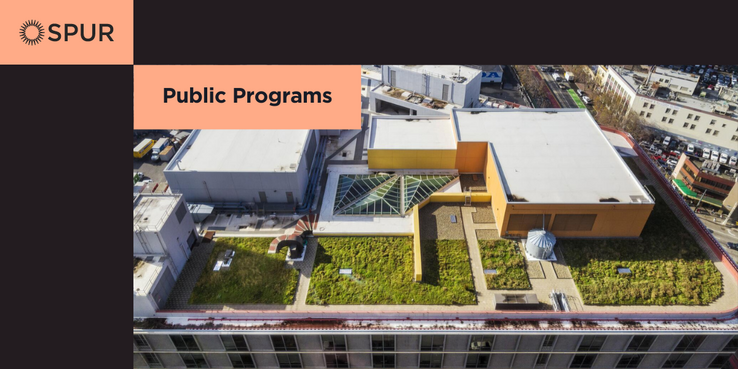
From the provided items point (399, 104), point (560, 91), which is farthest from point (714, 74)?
point (399, 104)

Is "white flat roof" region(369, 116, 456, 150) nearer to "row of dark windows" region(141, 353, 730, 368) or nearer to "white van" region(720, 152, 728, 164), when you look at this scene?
"row of dark windows" region(141, 353, 730, 368)

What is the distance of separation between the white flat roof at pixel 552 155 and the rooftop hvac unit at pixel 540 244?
3544 millimetres

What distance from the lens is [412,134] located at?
56844 millimetres

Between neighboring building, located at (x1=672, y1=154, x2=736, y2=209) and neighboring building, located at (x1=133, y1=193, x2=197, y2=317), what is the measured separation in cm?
9123

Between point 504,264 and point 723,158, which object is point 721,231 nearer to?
point 723,158

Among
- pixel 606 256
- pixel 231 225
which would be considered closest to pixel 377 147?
pixel 231 225

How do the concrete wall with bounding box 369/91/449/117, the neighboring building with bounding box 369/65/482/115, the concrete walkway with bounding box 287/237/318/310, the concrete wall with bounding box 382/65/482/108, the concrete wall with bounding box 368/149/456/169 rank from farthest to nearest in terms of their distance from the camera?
the neighboring building with bounding box 369/65/482/115 → the concrete wall with bounding box 382/65/482/108 → the concrete wall with bounding box 369/91/449/117 → the concrete wall with bounding box 368/149/456/169 → the concrete walkway with bounding box 287/237/318/310

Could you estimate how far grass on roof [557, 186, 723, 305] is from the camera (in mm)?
37500

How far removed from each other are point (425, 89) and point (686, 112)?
6854 cm

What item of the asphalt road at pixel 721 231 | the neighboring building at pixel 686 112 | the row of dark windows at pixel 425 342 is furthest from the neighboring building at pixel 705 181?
the row of dark windows at pixel 425 342

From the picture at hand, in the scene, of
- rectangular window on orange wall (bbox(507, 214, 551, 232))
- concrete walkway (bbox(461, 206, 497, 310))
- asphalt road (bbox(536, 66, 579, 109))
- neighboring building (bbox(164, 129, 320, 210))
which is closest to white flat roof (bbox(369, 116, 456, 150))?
neighboring building (bbox(164, 129, 320, 210))

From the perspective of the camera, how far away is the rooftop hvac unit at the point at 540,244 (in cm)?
4125

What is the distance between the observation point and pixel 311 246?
144ft

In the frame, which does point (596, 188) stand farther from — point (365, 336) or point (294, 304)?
point (294, 304)
